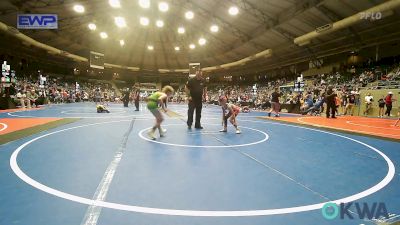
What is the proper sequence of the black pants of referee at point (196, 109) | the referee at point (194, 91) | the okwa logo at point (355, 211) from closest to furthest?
1. the okwa logo at point (355, 211)
2. the black pants of referee at point (196, 109)
3. the referee at point (194, 91)

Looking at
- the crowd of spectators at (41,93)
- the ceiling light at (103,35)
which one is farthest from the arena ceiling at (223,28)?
the crowd of spectators at (41,93)

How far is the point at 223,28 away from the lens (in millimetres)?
31094

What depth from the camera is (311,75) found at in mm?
33625

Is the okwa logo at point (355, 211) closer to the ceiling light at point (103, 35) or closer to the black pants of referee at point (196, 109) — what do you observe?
the black pants of referee at point (196, 109)

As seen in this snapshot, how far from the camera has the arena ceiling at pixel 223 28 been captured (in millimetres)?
21344

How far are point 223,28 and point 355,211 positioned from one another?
30164 mm

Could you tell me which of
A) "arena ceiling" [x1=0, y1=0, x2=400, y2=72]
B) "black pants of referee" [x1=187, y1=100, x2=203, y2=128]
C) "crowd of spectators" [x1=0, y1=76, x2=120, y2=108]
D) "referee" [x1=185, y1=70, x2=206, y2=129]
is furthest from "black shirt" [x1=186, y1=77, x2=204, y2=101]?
"crowd of spectators" [x1=0, y1=76, x2=120, y2=108]

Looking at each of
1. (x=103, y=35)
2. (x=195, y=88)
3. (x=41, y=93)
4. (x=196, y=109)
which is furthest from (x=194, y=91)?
(x=103, y=35)

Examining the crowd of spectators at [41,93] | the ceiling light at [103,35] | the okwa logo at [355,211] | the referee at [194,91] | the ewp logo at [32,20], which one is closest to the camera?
the okwa logo at [355,211]

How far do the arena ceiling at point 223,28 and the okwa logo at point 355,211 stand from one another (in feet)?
58.6

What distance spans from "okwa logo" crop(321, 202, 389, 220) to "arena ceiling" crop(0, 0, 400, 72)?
58.6 ft

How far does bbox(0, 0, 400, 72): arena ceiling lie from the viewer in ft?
70.0

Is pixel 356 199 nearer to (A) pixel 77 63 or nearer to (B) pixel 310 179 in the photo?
(B) pixel 310 179

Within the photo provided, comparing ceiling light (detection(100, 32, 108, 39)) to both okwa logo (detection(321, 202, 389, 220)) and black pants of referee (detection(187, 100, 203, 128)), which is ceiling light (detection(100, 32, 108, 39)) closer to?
black pants of referee (detection(187, 100, 203, 128))
